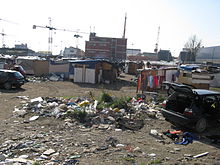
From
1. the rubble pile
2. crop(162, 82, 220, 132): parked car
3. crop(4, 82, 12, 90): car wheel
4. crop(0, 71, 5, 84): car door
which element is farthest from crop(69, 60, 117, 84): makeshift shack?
crop(162, 82, 220, 132): parked car

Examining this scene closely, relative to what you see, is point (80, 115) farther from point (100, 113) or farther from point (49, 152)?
point (49, 152)

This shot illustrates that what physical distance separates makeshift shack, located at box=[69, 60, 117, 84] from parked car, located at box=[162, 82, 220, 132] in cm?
1654

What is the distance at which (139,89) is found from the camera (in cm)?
1841

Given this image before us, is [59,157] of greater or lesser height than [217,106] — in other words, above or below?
below

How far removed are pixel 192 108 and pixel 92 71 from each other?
17894mm

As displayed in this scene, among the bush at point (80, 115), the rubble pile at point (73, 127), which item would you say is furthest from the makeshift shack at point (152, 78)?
the bush at point (80, 115)

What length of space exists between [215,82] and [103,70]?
1444 cm

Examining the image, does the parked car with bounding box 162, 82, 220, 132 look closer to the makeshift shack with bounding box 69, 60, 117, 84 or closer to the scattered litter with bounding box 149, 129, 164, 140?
the scattered litter with bounding box 149, 129, 164, 140

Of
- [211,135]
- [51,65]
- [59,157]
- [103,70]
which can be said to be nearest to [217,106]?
[211,135]

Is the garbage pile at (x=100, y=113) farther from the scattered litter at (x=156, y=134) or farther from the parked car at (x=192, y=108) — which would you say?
the parked car at (x=192, y=108)

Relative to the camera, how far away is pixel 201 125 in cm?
788

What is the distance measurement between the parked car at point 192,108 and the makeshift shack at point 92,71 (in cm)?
1654

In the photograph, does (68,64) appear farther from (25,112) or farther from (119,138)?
(119,138)

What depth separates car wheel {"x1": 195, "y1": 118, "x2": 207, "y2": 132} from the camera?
7762mm
